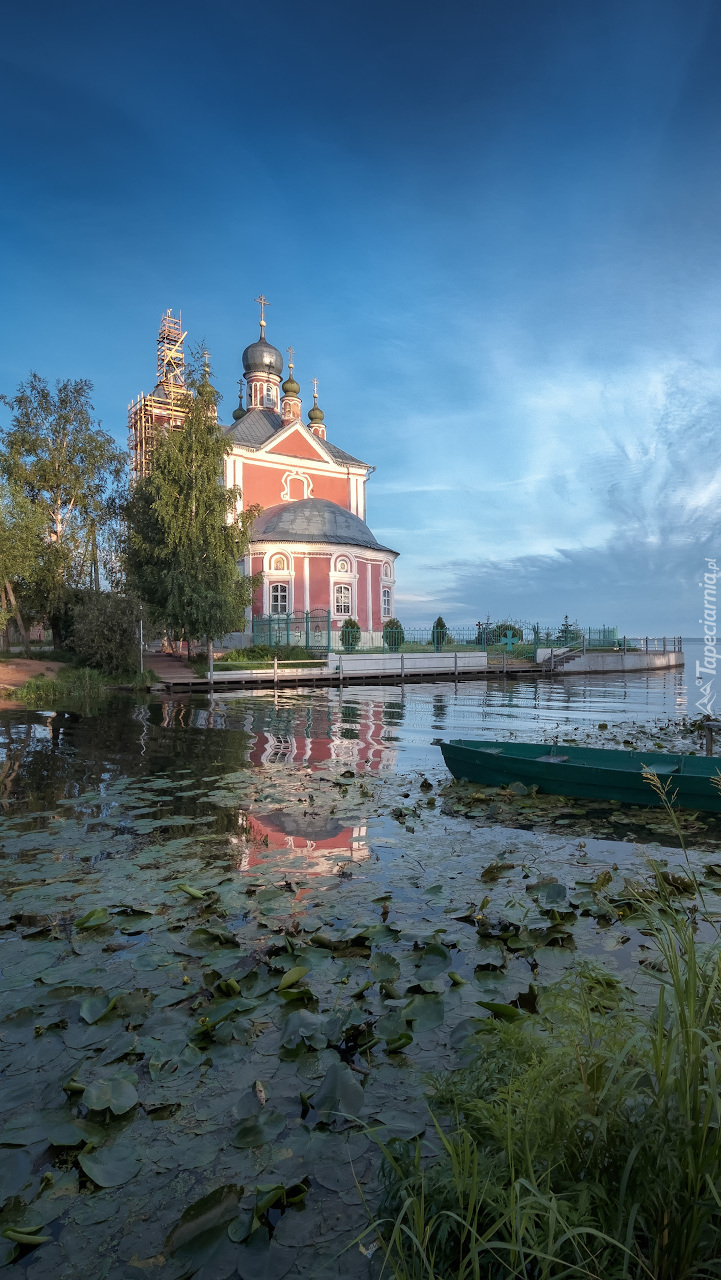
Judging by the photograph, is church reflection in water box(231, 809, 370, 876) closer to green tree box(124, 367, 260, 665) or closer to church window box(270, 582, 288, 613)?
green tree box(124, 367, 260, 665)

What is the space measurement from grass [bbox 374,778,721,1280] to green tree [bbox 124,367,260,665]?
27.3 metres

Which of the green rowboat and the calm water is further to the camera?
the calm water

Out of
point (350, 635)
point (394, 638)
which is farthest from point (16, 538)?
point (394, 638)

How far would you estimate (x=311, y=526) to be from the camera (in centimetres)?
3959

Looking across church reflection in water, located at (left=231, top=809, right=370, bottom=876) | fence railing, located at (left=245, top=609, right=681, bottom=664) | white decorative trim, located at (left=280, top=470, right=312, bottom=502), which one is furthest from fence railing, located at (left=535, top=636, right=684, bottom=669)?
church reflection in water, located at (left=231, top=809, right=370, bottom=876)

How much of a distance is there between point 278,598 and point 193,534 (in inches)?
394

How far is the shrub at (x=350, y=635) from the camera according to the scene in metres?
36.5

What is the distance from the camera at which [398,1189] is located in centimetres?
205

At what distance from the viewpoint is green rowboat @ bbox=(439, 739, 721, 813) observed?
23.2 ft

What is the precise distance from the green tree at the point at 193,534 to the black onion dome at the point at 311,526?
8.01 metres

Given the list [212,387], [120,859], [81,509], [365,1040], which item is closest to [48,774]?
[120,859]

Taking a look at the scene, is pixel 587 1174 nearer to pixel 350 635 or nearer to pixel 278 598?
pixel 350 635

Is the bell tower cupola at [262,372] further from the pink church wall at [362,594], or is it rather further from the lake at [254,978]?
the lake at [254,978]

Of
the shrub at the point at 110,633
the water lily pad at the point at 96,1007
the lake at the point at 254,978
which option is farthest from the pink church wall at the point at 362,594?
the water lily pad at the point at 96,1007
